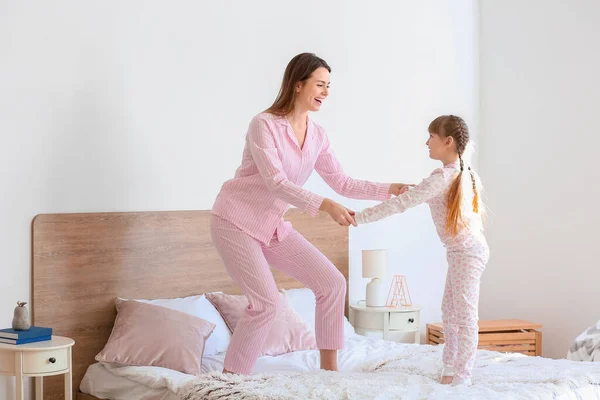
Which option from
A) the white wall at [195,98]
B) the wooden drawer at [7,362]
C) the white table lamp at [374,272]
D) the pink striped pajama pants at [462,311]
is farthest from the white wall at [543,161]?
the wooden drawer at [7,362]

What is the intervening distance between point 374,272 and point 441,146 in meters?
1.42

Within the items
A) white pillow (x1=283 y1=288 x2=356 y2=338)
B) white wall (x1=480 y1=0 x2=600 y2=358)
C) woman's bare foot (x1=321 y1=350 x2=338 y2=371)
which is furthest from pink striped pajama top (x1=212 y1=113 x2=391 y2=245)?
white wall (x1=480 y1=0 x2=600 y2=358)

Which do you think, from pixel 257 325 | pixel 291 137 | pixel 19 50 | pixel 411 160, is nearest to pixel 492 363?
pixel 257 325

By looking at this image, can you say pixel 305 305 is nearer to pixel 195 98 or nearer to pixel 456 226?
pixel 195 98

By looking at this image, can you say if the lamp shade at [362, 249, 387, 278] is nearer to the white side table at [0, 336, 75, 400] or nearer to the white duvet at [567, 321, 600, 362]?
the white duvet at [567, 321, 600, 362]

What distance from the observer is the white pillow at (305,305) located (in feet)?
13.2

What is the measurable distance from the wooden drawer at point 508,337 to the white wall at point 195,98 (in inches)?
14.7

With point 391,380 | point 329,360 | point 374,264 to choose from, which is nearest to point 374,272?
point 374,264

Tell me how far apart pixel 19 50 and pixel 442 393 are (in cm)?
222

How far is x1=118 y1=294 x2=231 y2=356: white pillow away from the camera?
3.61 metres

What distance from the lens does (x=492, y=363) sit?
313 centimetres

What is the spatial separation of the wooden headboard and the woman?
72 cm

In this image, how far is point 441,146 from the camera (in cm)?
309

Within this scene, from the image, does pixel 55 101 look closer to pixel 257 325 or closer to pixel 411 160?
pixel 257 325
